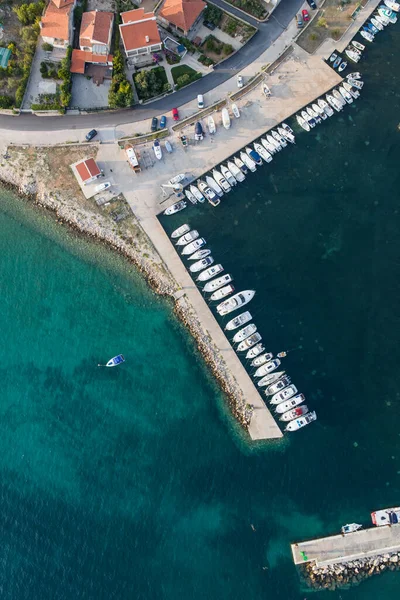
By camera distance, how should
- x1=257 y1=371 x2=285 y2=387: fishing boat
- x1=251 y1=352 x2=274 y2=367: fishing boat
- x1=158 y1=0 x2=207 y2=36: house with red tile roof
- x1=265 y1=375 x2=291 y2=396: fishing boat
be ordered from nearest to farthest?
1. x1=265 y1=375 x2=291 y2=396: fishing boat
2. x1=257 y1=371 x2=285 y2=387: fishing boat
3. x1=251 y1=352 x2=274 y2=367: fishing boat
4. x1=158 y1=0 x2=207 y2=36: house with red tile roof

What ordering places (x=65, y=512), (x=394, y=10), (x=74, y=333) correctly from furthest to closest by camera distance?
(x=394, y=10) < (x=74, y=333) < (x=65, y=512)

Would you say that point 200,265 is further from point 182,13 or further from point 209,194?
point 182,13

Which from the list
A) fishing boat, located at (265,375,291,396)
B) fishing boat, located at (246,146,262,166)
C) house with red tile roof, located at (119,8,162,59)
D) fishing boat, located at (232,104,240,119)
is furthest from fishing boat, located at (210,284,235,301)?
house with red tile roof, located at (119,8,162,59)

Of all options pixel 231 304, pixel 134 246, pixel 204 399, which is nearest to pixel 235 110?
pixel 134 246

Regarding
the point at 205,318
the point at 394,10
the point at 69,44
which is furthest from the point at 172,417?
the point at 394,10

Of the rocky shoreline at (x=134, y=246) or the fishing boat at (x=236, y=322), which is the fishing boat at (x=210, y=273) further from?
the fishing boat at (x=236, y=322)

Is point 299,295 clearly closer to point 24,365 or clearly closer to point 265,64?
point 265,64

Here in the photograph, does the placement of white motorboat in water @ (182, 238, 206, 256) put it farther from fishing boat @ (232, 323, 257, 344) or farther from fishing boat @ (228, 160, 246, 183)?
fishing boat @ (232, 323, 257, 344)
